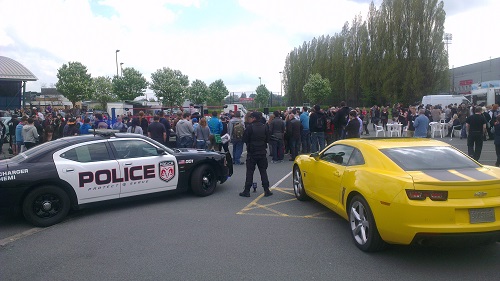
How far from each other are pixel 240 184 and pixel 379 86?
3833cm

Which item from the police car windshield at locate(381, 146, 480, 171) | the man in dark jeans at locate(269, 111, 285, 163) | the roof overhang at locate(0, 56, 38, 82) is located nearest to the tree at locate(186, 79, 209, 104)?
the roof overhang at locate(0, 56, 38, 82)

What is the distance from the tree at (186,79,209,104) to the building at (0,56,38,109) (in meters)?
20.8

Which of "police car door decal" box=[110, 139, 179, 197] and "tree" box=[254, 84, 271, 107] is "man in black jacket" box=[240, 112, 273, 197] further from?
"tree" box=[254, 84, 271, 107]

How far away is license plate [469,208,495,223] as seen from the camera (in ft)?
14.0

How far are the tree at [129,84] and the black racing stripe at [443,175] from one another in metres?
44.6

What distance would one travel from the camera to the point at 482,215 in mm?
4285

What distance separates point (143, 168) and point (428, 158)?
4.98 metres

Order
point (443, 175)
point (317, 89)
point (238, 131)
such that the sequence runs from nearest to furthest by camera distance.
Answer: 1. point (443, 175)
2. point (238, 131)
3. point (317, 89)

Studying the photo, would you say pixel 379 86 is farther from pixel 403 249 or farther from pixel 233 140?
pixel 403 249

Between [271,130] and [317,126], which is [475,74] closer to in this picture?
[317,126]

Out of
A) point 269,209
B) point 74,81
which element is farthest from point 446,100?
point 74,81

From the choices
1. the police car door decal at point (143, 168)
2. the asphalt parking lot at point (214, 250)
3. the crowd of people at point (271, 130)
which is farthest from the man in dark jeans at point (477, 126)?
the police car door decal at point (143, 168)

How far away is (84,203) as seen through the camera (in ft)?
22.7

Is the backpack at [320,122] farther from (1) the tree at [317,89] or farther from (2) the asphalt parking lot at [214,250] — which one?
(1) the tree at [317,89]
